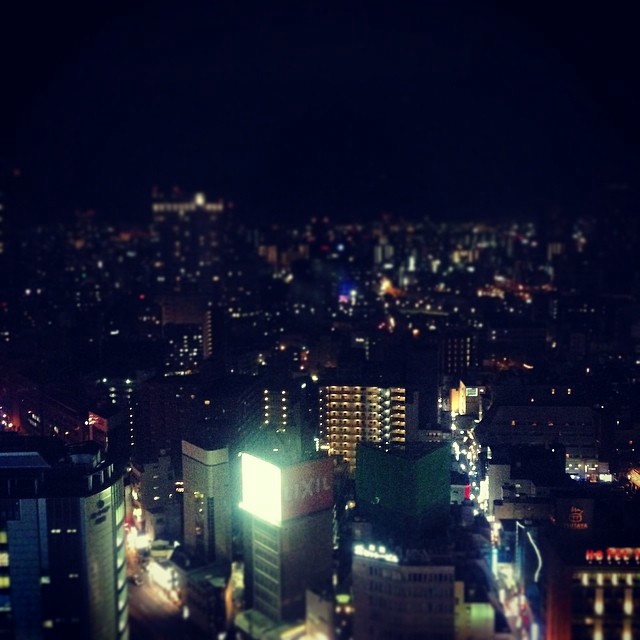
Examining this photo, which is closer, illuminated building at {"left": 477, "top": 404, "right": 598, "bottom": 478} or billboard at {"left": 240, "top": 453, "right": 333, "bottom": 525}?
→ billboard at {"left": 240, "top": 453, "right": 333, "bottom": 525}

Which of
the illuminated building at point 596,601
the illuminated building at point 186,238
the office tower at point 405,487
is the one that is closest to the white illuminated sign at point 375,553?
the illuminated building at point 596,601

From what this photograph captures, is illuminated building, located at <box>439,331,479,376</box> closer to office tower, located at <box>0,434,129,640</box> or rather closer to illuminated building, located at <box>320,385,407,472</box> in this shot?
illuminated building, located at <box>320,385,407,472</box>

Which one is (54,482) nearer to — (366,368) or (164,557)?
(164,557)

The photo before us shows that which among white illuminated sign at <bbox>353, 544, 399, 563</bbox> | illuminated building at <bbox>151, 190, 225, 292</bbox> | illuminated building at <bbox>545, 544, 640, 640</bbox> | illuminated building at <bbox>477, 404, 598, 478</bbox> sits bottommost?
illuminated building at <bbox>545, 544, 640, 640</bbox>

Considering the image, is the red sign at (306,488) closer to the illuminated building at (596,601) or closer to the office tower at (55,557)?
the office tower at (55,557)

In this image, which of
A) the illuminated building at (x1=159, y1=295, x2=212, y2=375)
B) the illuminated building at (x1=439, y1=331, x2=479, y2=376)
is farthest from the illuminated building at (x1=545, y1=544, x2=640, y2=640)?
the illuminated building at (x1=159, y1=295, x2=212, y2=375)

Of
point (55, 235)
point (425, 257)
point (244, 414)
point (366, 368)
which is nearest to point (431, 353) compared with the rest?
point (366, 368)

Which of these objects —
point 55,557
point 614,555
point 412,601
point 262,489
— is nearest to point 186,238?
point 262,489

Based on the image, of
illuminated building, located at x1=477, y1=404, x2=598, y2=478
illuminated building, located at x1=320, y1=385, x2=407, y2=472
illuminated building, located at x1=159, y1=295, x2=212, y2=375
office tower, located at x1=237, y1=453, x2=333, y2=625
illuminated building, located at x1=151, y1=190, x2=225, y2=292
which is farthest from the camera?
illuminated building, located at x1=151, y1=190, x2=225, y2=292
